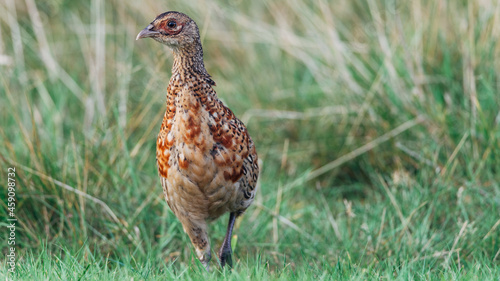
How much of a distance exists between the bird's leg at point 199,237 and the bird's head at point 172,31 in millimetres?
914

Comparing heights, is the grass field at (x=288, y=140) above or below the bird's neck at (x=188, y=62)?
below

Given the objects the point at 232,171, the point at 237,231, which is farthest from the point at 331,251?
the point at 232,171

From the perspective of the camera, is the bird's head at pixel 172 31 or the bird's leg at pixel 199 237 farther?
the bird's leg at pixel 199 237

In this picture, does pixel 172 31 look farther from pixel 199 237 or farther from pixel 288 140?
pixel 288 140

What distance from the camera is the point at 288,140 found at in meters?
5.52

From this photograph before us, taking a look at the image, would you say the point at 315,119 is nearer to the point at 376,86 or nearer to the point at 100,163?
the point at 376,86

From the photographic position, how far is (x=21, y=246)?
3918mm

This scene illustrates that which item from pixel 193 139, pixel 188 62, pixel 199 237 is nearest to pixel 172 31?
pixel 188 62

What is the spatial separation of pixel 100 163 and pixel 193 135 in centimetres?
110

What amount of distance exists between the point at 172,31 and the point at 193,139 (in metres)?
0.55

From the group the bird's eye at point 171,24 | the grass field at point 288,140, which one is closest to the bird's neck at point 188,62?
the bird's eye at point 171,24

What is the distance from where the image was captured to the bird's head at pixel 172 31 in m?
3.49

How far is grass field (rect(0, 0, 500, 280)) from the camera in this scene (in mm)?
3820

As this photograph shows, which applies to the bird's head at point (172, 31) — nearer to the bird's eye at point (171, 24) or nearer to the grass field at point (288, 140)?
the bird's eye at point (171, 24)
